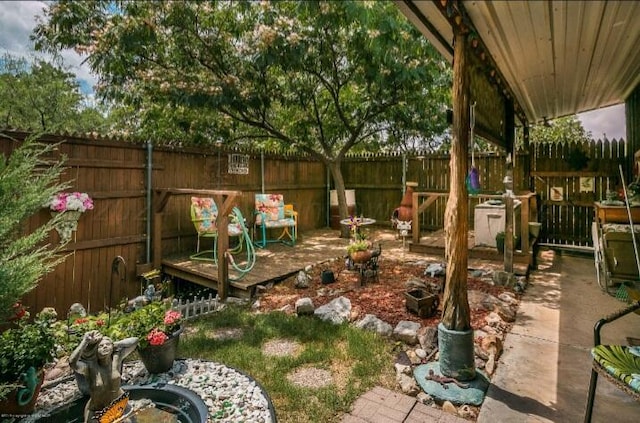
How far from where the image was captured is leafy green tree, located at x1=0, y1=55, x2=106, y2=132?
9.46 meters

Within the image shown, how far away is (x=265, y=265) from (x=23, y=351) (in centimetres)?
311

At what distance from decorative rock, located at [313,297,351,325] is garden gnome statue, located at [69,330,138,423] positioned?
6.11 ft

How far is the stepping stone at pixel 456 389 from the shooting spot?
6.55ft

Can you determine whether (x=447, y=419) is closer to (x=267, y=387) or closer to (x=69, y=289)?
(x=267, y=387)

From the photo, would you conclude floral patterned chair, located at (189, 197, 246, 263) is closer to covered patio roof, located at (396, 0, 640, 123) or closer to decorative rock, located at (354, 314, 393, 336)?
decorative rock, located at (354, 314, 393, 336)

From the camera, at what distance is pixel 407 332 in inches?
107

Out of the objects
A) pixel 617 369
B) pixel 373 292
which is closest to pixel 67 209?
pixel 373 292

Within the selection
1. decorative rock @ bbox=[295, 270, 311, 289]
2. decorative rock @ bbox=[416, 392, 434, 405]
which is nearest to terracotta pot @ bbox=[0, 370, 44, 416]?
decorative rock @ bbox=[416, 392, 434, 405]

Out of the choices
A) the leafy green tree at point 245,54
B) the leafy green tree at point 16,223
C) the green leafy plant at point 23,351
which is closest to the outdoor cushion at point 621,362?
the green leafy plant at point 23,351

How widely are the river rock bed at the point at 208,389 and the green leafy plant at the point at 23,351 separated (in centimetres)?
24

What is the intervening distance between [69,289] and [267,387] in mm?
3201

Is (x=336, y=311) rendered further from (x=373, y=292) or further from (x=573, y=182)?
(x=573, y=182)

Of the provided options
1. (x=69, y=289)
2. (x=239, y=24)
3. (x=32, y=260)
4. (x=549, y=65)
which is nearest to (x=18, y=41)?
(x=239, y=24)

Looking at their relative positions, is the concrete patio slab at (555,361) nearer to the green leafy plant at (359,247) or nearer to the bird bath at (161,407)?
the bird bath at (161,407)
